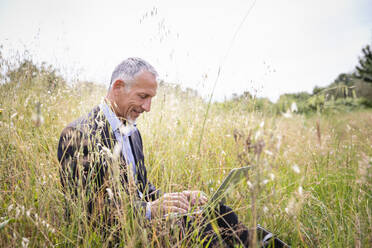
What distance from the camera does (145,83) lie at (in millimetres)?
1965

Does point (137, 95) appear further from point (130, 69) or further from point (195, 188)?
point (195, 188)

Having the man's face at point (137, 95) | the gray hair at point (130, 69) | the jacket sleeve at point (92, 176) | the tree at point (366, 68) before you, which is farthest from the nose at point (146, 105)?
the tree at point (366, 68)

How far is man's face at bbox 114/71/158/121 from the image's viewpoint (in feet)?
6.38

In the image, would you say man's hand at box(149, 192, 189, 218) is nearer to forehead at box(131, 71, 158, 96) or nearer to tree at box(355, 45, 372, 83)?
forehead at box(131, 71, 158, 96)

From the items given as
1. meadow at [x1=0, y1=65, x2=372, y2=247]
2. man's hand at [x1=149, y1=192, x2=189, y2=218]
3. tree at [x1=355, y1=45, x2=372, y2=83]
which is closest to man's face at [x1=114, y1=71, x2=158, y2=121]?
meadow at [x1=0, y1=65, x2=372, y2=247]

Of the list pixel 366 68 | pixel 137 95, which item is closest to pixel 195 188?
pixel 137 95

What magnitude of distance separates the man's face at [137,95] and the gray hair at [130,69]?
35 mm

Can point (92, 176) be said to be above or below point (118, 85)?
below

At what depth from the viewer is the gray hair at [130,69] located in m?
1.94

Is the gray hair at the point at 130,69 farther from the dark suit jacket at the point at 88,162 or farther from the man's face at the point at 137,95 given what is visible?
the dark suit jacket at the point at 88,162

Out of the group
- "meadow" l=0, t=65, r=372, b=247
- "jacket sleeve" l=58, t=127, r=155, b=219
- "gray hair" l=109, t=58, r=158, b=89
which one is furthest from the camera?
"gray hair" l=109, t=58, r=158, b=89

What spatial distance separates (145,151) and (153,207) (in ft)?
3.62

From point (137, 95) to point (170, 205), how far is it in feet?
3.40

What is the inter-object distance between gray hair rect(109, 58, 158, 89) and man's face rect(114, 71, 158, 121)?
0.12 feet
